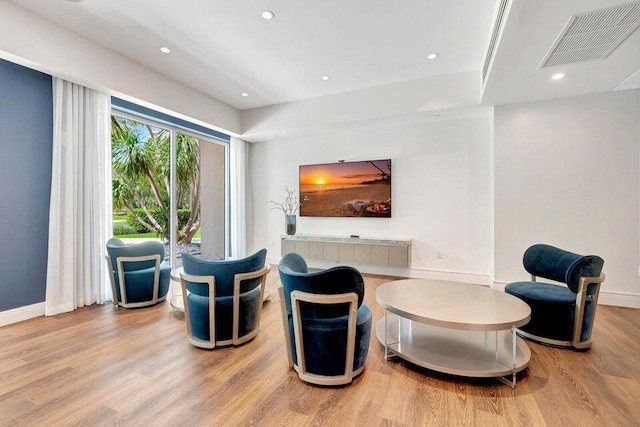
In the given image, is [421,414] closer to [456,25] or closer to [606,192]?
[456,25]

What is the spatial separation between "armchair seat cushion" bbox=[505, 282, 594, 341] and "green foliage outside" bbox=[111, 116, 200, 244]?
16.9 feet

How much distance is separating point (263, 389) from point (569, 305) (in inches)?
106

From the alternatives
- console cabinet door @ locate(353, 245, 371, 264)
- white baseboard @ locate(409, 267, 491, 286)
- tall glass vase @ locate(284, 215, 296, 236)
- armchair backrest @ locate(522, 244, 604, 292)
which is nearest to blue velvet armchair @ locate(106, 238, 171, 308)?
tall glass vase @ locate(284, 215, 296, 236)

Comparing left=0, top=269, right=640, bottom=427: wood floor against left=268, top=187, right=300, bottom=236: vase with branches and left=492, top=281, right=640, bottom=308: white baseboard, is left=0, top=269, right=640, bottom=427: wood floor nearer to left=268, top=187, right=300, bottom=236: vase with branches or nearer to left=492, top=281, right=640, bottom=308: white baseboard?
left=492, top=281, right=640, bottom=308: white baseboard

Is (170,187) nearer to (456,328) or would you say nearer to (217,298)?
(217,298)

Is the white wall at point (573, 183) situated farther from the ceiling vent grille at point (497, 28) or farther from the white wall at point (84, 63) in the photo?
the white wall at point (84, 63)

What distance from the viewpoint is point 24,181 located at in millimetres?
3217

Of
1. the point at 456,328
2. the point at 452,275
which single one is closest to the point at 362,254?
the point at 452,275

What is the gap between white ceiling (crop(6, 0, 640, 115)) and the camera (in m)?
2.74

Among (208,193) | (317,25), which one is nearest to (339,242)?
(208,193)

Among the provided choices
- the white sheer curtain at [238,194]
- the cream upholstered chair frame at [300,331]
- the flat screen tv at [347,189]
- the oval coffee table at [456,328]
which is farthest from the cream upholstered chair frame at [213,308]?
the white sheer curtain at [238,194]

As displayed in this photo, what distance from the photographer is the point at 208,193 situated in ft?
19.7

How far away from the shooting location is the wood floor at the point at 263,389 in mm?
1741

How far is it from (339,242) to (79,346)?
3.78 m
